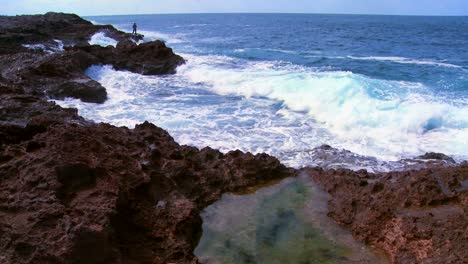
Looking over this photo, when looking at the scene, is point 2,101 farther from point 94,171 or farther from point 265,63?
point 265,63

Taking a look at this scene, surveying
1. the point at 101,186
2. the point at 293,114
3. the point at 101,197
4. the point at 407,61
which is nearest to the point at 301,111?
the point at 293,114

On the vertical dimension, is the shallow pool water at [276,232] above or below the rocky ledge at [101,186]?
below

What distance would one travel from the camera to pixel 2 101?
6.29 metres

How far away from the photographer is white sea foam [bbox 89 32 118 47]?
25772mm

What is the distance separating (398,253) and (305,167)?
7.90ft

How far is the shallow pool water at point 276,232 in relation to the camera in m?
4.25

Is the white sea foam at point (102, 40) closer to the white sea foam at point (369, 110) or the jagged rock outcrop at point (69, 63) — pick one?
the jagged rock outcrop at point (69, 63)

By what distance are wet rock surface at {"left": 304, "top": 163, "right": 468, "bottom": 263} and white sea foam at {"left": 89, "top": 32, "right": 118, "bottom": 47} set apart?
2250 cm

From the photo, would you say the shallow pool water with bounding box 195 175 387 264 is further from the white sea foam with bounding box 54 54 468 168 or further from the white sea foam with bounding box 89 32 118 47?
the white sea foam with bounding box 89 32 118 47

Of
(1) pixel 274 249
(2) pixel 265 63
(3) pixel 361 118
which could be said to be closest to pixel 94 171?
(1) pixel 274 249

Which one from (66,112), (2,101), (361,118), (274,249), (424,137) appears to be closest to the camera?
(274,249)

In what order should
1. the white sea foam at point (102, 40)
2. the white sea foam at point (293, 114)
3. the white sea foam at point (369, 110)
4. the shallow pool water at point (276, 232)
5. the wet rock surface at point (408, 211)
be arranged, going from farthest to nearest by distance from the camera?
the white sea foam at point (102, 40), the white sea foam at point (369, 110), the white sea foam at point (293, 114), the shallow pool water at point (276, 232), the wet rock surface at point (408, 211)

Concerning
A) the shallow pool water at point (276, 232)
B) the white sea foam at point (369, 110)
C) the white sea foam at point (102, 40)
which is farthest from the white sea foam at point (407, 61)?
the shallow pool water at point (276, 232)

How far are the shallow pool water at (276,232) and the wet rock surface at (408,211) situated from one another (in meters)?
0.19
